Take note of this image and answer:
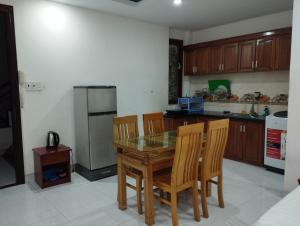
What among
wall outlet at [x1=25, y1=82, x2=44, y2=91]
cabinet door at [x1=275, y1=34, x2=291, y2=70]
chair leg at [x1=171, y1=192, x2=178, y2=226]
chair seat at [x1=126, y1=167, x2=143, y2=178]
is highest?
cabinet door at [x1=275, y1=34, x2=291, y2=70]

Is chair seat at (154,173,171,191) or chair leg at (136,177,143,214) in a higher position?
chair seat at (154,173,171,191)

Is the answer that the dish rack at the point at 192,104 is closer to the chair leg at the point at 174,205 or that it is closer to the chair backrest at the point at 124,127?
the chair backrest at the point at 124,127

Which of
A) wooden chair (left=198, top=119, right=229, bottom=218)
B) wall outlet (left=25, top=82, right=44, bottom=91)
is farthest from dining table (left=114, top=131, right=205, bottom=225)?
wall outlet (left=25, top=82, right=44, bottom=91)

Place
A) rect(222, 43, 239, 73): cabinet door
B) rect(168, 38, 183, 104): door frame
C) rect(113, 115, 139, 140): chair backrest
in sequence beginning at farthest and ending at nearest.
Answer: rect(168, 38, 183, 104): door frame < rect(222, 43, 239, 73): cabinet door < rect(113, 115, 139, 140): chair backrest

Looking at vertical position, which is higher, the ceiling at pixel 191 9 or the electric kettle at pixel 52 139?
the ceiling at pixel 191 9

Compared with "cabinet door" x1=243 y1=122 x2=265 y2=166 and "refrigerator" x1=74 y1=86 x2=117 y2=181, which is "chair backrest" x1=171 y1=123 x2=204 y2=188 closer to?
→ "refrigerator" x1=74 y1=86 x2=117 y2=181

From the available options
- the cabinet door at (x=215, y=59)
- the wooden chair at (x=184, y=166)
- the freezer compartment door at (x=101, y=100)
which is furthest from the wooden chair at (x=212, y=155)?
the cabinet door at (x=215, y=59)

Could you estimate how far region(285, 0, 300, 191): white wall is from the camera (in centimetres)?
276

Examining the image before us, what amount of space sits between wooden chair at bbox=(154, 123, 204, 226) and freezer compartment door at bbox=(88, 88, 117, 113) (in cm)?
152

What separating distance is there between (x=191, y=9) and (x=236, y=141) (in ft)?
8.09

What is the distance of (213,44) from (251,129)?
6.30ft

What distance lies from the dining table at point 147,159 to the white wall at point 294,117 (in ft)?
4.91

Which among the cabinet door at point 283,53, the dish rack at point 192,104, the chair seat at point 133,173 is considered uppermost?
the cabinet door at point 283,53

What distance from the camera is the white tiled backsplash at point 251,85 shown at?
416cm
